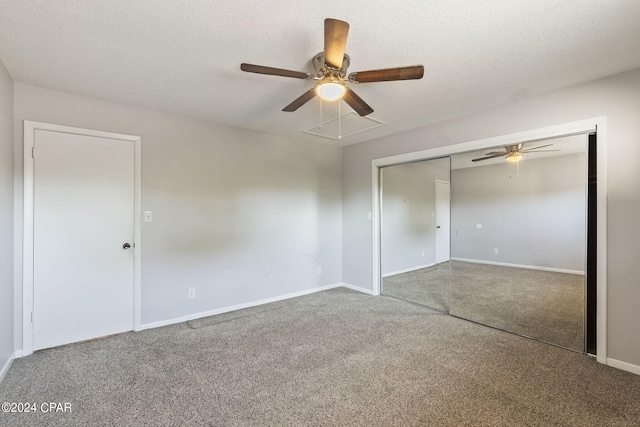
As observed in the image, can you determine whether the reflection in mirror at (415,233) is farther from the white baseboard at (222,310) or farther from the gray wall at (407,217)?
the white baseboard at (222,310)

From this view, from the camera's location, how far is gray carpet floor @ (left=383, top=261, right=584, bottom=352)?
2.69 meters

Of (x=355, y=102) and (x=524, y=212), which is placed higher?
(x=355, y=102)

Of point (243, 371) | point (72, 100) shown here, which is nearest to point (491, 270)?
point (243, 371)

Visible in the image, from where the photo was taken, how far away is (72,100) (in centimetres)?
270

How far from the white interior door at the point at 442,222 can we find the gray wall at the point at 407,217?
0.42 feet

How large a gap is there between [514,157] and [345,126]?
1.94 metres

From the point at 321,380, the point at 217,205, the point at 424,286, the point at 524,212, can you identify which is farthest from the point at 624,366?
the point at 217,205

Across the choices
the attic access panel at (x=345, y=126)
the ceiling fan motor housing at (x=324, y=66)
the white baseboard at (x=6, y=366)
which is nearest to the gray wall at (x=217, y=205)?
the white baseboard at (x=6, y=366)

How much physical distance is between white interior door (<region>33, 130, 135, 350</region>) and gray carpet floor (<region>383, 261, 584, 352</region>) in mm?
3570

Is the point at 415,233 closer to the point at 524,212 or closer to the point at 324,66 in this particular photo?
the point at 524,212

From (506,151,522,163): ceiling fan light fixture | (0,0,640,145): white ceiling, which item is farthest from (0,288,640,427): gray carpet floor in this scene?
(0,0,640,145): white ceiling

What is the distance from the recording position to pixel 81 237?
8.99 ft

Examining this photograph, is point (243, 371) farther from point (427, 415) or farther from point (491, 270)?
point (491, 270)

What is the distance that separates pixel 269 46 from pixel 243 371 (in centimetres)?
242
